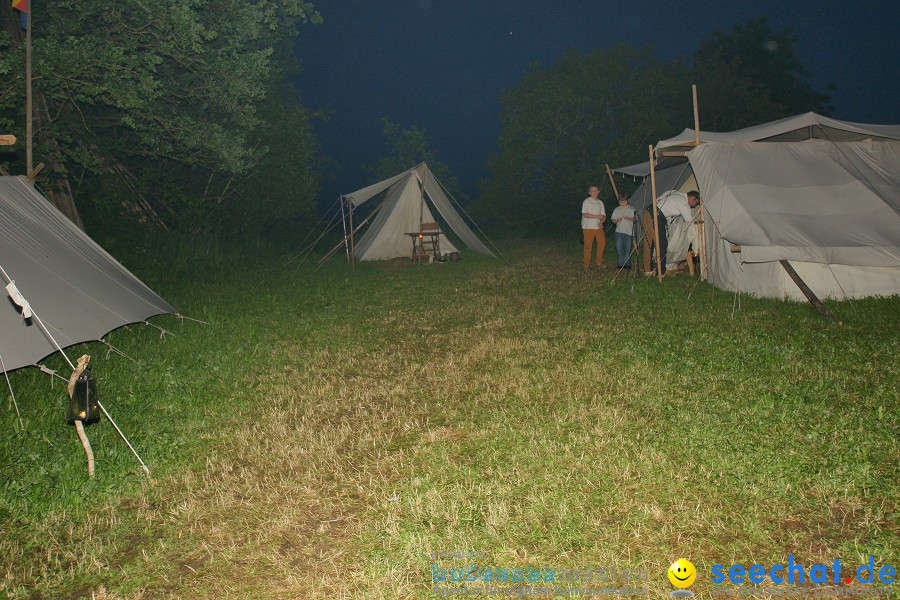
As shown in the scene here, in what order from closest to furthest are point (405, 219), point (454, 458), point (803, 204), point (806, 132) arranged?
point (454, 458) → point (803, 204) → point (806, 132) → point (405, 219)

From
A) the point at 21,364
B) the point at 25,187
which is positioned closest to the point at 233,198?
the point at 25,187

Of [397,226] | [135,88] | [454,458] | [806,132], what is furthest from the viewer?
[397,226]

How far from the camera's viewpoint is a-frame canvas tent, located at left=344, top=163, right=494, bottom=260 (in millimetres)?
16844

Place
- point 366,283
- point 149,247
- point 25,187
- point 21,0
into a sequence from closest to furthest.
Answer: point 21,0, point 25,187, point 366,283, point 149,247

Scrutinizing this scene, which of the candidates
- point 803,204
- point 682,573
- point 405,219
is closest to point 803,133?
point 803,204

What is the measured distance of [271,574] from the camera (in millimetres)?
2633

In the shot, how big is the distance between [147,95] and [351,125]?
116167mm

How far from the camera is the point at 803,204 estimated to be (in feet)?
27.9

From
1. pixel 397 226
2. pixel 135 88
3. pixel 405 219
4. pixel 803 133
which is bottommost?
pixel 397 226

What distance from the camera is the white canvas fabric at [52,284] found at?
4.92m

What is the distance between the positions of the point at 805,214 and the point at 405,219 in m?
11.3

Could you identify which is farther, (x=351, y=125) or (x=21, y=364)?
(x=351, y=125)

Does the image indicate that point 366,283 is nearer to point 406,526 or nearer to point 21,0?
point 21,0

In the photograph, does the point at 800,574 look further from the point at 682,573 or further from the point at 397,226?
the point at 397,226
